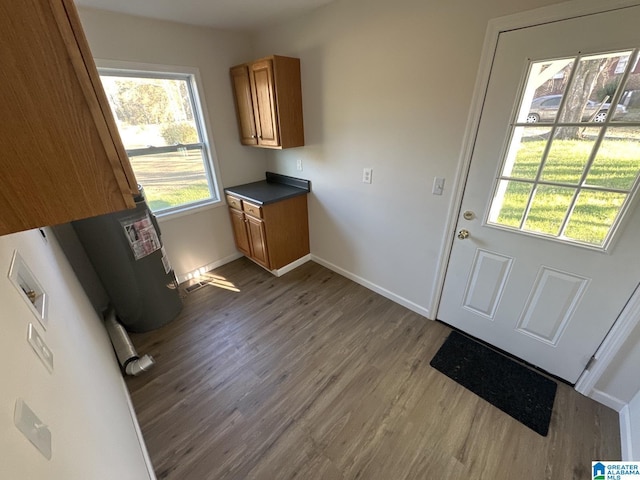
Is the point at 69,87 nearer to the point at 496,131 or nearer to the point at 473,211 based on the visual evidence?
the point at 496,131

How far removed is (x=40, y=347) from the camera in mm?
697

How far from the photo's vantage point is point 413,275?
2221mm

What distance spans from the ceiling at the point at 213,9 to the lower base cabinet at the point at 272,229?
4.96ft

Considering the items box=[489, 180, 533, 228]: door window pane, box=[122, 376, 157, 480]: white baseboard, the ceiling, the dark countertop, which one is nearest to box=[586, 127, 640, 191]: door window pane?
box=[489, 180, 533, 228]: door window pane

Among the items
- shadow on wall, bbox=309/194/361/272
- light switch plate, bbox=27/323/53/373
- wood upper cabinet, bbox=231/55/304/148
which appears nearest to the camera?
light switch plate, bbox=27/323/53/373

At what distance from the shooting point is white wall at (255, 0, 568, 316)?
5.11 ft

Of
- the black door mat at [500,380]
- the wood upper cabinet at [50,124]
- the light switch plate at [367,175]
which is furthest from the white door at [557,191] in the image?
the wood upper cabinet at [50,124]

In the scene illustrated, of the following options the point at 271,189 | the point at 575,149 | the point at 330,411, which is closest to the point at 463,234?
the point at 575,149

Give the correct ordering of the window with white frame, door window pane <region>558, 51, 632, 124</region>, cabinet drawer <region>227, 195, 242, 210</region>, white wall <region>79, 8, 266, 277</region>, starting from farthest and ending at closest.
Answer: cabinet drawer <region>227, 195, 242, 210</region>, the window with white frame, white wall <region>79, 8, 266, 277</region>, door window pane <region>558, 51, 632, 124</region>

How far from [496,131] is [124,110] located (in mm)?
2748

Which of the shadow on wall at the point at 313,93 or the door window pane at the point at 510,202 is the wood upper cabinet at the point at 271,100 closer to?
the shadow on wall at the point at 313,93

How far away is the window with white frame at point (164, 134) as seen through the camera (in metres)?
2.15

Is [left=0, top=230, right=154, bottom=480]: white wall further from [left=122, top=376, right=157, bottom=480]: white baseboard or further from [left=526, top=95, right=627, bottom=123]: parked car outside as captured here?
[left=526, top=95, right=627, bottom=123]: parked car outside

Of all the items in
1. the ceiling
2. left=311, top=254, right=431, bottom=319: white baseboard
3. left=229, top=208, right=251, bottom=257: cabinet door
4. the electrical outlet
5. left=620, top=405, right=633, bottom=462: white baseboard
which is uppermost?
the ceiling
